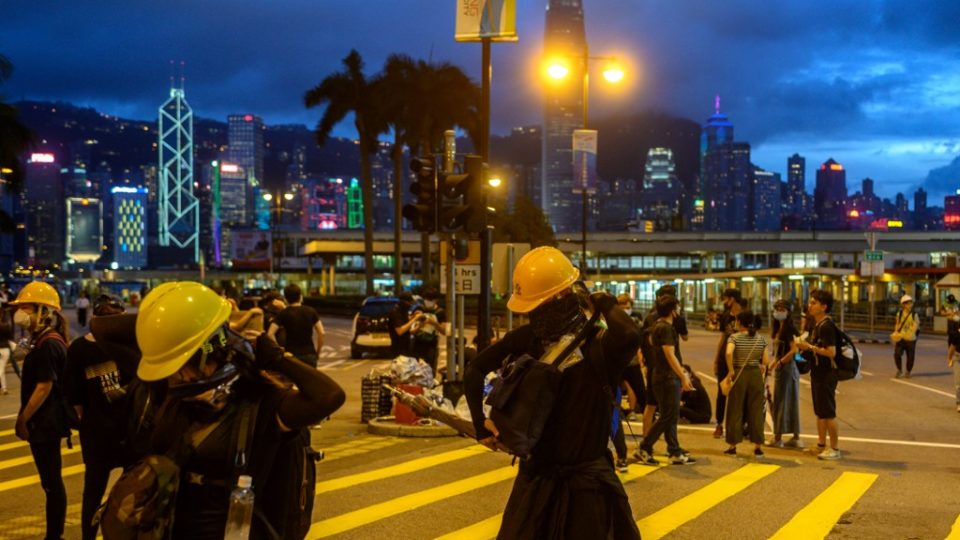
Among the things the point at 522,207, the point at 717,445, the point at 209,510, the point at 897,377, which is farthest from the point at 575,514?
the point at 522,207

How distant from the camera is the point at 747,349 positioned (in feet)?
36.2

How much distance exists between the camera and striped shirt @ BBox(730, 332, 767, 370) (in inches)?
434

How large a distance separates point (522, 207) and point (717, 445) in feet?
166

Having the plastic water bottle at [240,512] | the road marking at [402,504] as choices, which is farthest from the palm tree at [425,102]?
the plastic water bottle at [240,512]

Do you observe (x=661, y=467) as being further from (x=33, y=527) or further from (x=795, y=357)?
(x=33, y=527)

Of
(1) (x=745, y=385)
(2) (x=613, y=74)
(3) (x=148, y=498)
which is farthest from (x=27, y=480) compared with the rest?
(2) (x=613, y=74)

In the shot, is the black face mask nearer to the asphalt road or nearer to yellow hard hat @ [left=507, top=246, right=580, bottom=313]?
yellow hard hat @ [left=507, top=246, right=580, bottom=313]

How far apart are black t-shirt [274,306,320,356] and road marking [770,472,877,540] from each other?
659cm

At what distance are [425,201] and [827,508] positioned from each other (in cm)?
700

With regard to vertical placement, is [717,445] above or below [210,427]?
below

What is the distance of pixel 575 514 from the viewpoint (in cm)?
400

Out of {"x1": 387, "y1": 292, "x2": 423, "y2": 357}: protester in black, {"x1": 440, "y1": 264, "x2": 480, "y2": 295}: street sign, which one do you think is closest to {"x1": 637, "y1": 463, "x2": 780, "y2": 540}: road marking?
{"x1": 440, "y1": 264, "x2": 480, "y2": 295}: street sign

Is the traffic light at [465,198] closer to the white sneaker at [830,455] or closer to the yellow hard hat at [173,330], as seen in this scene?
the white sneaker at [830,455]

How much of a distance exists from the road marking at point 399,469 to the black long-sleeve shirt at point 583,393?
5.09 metres
